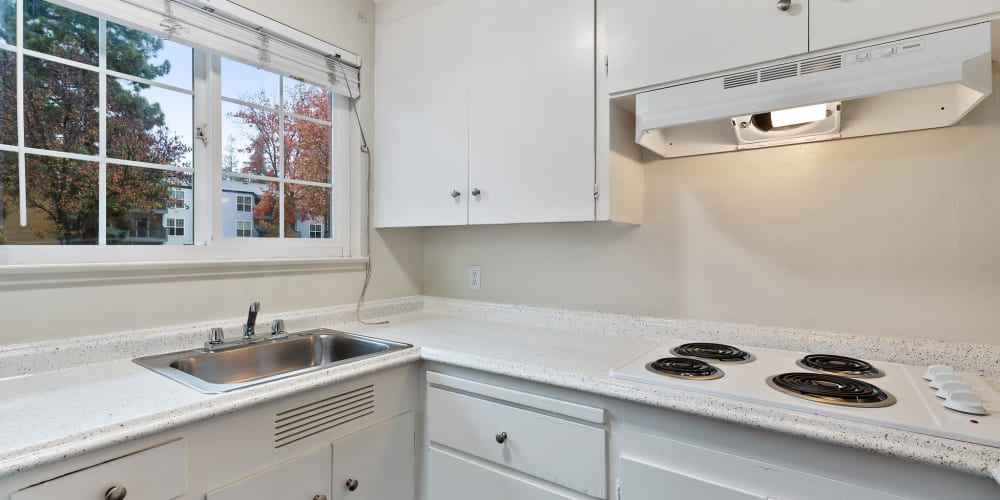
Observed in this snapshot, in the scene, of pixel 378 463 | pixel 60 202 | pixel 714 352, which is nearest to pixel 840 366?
pixel 714 352

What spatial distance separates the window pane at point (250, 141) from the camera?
1762 millimetres

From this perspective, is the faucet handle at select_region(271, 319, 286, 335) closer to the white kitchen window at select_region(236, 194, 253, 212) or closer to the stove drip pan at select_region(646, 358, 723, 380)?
the white kitchen window at select_region(236, 194, 253, 212)

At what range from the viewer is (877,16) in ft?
3.70

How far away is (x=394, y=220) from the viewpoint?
2121 millimetres

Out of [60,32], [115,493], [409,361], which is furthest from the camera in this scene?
[409,361]

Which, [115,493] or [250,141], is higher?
[250,141]

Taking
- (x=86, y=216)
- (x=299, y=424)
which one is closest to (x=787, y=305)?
(x=299, y=424)

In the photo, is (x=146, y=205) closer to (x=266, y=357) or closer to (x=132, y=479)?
(x=266, y=357)

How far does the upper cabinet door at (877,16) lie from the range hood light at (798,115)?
8.7 inches

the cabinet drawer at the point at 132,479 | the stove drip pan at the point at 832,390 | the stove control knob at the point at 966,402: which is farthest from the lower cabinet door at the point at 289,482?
the stove control knob at the point at 966,402

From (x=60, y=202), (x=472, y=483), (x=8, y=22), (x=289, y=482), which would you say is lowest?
(x=472, y=483)

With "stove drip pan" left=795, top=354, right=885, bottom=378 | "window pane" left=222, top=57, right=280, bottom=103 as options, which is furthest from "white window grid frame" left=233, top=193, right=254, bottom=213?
"stove drip pan" left=795, top=354, right=885, bottom=378

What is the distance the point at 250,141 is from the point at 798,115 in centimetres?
193

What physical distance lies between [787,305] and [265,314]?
1.88 meters
